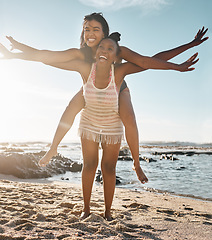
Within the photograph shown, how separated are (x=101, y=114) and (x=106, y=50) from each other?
73cm

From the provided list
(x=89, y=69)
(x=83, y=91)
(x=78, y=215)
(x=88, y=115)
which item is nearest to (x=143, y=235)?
(x=78, y=215)

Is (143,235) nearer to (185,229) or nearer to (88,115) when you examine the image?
(185,229)

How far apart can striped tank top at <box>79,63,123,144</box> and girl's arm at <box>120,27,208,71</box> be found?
9.0 inches


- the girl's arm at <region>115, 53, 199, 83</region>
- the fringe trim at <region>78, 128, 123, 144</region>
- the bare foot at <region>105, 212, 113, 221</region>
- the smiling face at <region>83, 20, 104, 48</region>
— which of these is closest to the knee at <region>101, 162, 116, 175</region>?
the fringe trim at <region>78, 128, 123, 144</region>

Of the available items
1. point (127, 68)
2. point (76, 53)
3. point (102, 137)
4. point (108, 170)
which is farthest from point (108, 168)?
point (76, 53)

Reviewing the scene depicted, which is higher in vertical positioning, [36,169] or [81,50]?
[81,50]

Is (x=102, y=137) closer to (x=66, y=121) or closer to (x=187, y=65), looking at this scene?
(x=66, y=121)

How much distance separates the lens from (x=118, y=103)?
2.92 metres

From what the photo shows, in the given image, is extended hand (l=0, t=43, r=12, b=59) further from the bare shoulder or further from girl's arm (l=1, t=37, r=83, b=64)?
the bare shoulder

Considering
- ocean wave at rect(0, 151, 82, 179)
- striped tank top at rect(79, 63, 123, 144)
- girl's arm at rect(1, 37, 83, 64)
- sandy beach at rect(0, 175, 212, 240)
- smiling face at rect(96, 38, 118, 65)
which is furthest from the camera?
ocean wave at rect(0, 151, 82, 179)

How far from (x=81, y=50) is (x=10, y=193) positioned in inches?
105

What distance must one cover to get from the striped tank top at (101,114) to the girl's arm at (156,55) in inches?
9.0

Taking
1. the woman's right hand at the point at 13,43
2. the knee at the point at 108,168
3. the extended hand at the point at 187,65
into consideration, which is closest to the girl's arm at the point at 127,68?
the extended hand at the point at 187,65

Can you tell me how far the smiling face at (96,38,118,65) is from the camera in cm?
272
